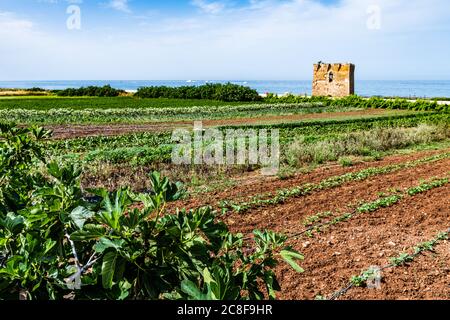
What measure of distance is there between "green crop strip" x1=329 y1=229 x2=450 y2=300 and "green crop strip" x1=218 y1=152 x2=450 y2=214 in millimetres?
2090

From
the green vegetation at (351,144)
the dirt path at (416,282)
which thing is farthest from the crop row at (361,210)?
the green vegetation at (351,144)

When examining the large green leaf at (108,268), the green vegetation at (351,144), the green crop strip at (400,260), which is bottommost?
the green crop strip at (400,260)

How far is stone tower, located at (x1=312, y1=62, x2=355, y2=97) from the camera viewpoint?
166 ft

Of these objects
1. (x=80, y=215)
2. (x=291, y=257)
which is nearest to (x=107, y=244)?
(x=80, y=215)

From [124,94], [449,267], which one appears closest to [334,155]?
[449,267]

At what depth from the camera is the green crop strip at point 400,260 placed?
427cm

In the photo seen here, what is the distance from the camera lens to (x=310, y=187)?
8.55m

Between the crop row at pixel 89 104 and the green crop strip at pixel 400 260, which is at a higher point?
the crop row at pixel 89 104

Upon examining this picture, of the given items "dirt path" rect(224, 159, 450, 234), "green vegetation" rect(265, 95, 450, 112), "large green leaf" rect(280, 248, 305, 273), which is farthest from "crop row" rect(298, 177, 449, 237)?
"green vegetation" rect(265, 95, 450, 112)

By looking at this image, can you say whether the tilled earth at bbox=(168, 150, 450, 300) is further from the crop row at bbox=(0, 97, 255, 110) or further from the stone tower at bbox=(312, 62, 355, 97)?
the stone tower at bbox=(312, 62, 355, 97)

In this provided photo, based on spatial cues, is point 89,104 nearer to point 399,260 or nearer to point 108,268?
point 399,260

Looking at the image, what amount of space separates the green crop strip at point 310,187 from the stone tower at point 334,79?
40584 millimetres

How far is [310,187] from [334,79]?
152 ft

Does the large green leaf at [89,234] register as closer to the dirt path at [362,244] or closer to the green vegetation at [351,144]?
the dirt path at [362,244]
